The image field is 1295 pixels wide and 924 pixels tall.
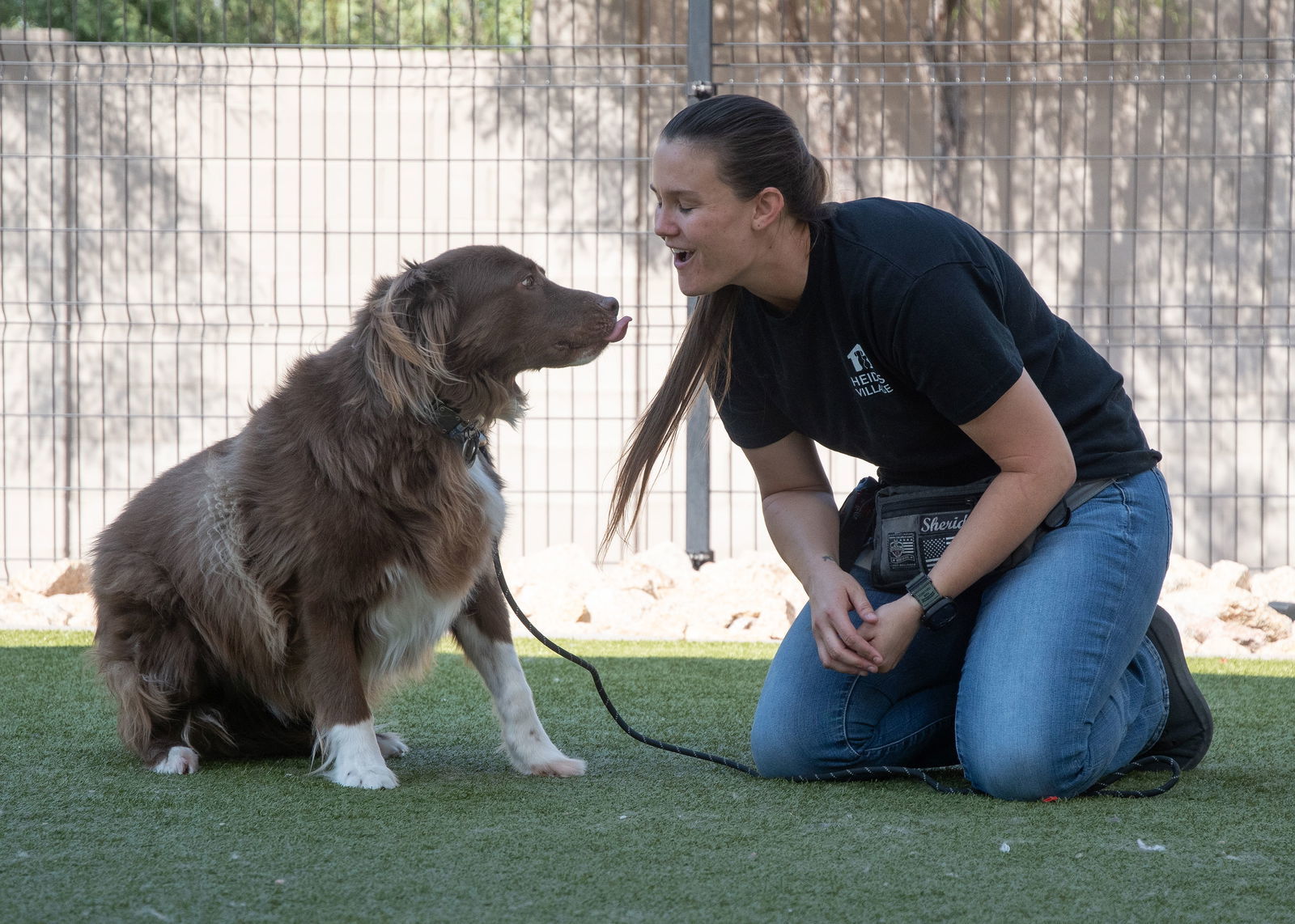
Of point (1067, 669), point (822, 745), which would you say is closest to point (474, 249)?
point (822, 745)

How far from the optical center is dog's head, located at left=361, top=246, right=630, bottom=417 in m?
2.60

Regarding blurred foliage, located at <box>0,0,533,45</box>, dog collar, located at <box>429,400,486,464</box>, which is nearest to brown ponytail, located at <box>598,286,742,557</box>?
dog collar, located at <box>429,400,486,464</box>

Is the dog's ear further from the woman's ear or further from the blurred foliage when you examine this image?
the blurred foliage

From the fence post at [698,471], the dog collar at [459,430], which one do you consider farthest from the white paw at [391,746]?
the fence post at [698,471]

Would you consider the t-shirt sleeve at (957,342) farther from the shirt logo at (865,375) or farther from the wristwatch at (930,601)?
the wristwatch at (930,601)

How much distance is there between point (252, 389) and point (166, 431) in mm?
495

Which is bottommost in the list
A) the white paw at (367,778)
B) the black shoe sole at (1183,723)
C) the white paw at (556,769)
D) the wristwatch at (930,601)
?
the white paw at (556,769)

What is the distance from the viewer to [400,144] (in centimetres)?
661

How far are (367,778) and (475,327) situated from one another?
0.96 m

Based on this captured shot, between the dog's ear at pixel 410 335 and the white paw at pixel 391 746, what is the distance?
796 millimetres

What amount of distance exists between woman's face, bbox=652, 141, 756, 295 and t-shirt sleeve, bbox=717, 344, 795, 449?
329mm

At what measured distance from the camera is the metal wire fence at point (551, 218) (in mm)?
6473

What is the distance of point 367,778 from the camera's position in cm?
250

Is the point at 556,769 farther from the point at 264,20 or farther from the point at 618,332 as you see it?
the point at 264,20
